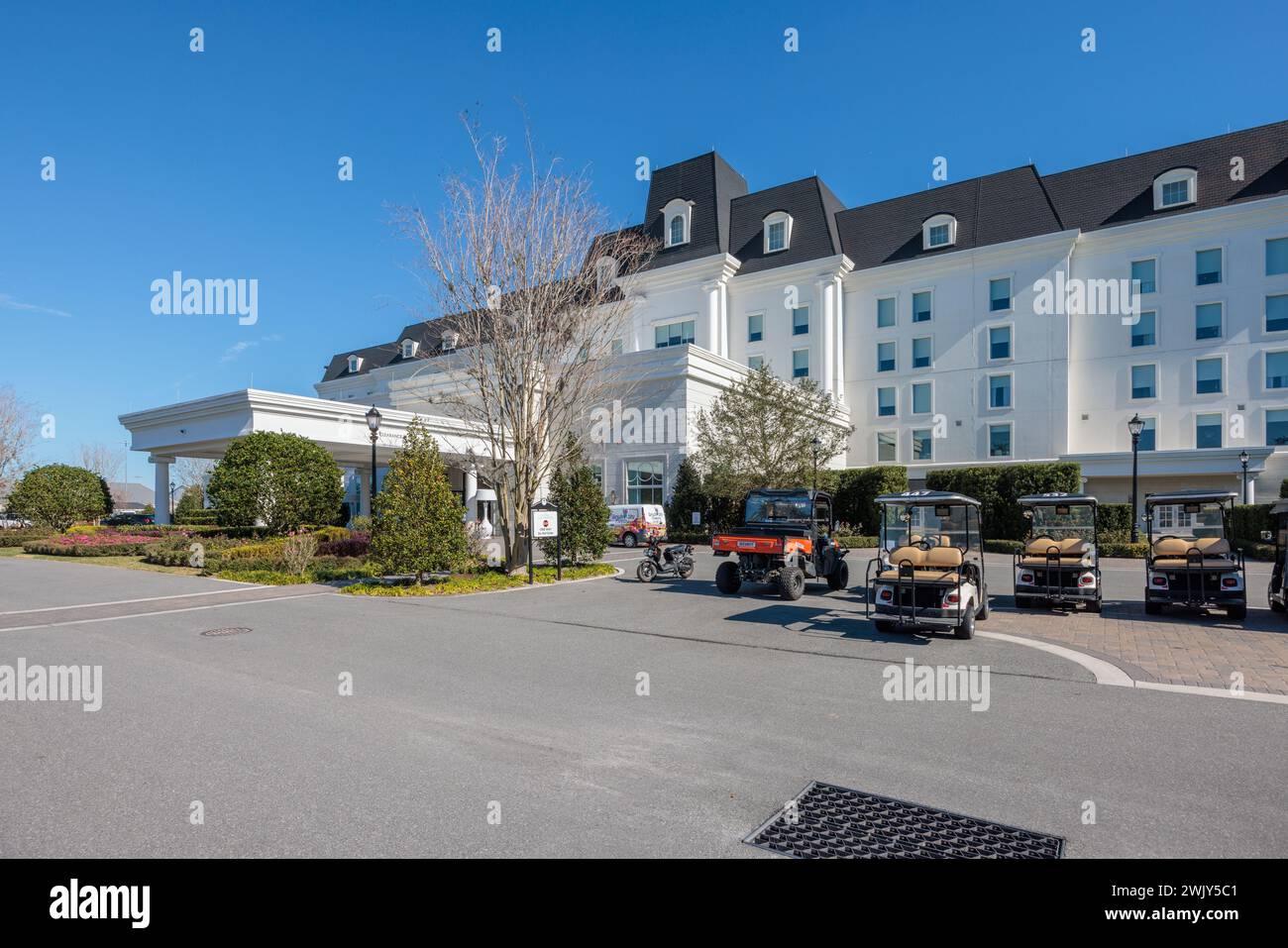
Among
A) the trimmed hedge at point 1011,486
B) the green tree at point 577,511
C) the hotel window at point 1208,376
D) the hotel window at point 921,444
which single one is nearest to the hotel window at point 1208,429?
the hotel window at point 1208,376

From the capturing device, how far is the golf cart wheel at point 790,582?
1367 cm

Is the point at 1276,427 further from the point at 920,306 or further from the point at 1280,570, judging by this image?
the point at 1280,570

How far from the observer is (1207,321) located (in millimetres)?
35469

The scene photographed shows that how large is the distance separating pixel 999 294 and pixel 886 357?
6.94 m

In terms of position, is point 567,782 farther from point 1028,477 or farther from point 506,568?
point 1028,477

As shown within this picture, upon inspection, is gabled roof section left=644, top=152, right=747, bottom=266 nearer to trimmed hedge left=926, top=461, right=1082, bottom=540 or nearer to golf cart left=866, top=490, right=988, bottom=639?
trimmed hedge left=926, top=461, right=1082, bottom=540

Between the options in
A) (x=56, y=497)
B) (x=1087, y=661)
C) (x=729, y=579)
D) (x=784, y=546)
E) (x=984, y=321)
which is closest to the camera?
(x=1087, y=661)

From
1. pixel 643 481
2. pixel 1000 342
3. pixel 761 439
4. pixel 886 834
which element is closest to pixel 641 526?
pixel 643 481

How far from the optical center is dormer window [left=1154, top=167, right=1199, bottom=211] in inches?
1411

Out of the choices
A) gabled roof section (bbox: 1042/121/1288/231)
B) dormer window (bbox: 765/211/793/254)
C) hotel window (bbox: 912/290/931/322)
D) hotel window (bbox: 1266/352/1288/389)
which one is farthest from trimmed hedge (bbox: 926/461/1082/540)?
dormer window (bbox: 765/211/793/254)

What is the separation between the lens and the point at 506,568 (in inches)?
679

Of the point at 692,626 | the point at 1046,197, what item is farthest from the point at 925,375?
the point at 692,626

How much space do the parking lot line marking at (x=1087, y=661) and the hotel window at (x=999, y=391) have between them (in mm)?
32652
